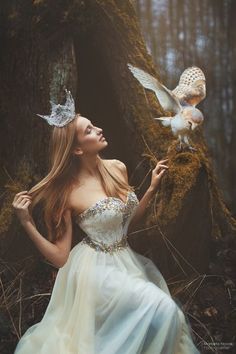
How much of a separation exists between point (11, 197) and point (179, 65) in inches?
37.8

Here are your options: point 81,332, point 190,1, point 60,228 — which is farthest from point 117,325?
point 190,1

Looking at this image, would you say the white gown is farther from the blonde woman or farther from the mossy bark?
the mossy bark

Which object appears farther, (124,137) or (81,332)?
(124,137)

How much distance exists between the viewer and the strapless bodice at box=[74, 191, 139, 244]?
85.6 inches

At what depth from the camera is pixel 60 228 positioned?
87.6 inches

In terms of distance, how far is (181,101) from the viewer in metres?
2.33

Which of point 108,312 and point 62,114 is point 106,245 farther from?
point 62,114

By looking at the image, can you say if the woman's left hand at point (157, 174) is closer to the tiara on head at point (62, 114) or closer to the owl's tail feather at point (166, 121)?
the owl's tail feather at point (166, 121)

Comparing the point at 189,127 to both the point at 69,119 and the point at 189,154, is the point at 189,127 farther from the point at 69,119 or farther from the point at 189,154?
the point at 69,119

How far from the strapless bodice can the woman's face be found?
8.9 inches

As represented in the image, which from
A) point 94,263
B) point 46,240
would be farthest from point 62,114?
point 94,263

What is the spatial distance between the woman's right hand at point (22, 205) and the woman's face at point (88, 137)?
29cm

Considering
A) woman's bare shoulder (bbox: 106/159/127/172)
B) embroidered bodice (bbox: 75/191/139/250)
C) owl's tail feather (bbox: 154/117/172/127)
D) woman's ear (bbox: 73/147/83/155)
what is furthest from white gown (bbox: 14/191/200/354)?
owl's tail feather (bbox: 154/117/172/127)

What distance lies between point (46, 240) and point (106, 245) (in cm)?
25
